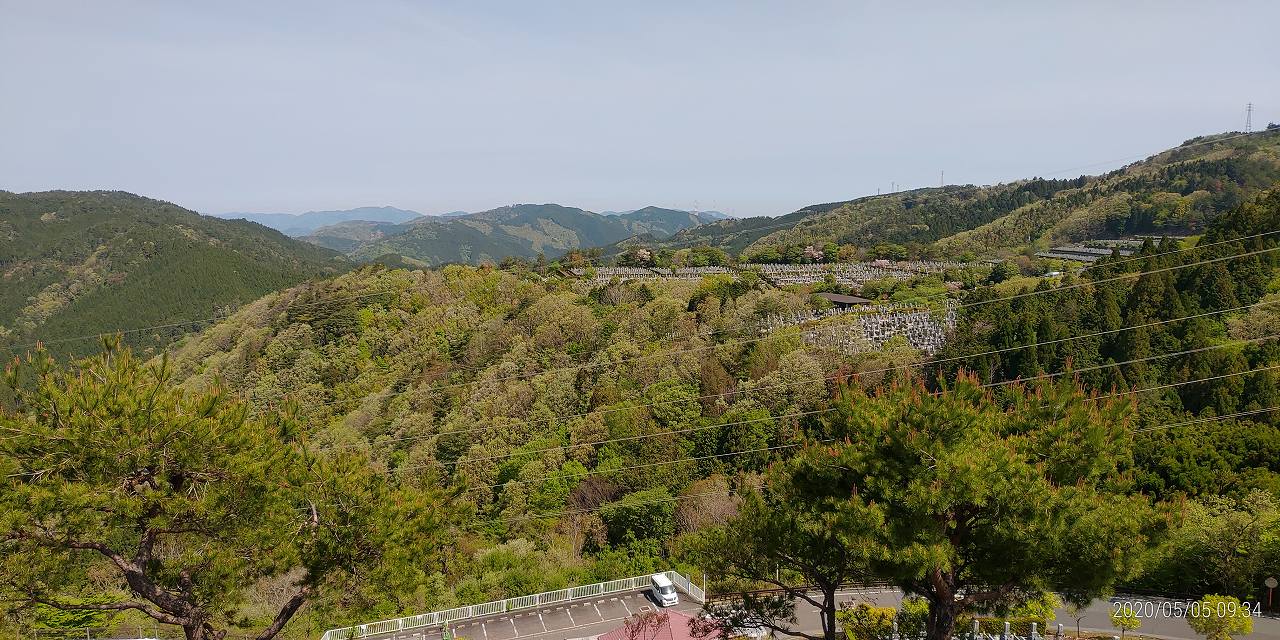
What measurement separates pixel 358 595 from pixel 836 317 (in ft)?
86.6

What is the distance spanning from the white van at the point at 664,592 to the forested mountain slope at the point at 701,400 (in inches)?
56.0

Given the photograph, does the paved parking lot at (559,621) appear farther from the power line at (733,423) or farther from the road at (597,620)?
the power line at (733,423)

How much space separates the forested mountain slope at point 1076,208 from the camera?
61.5 meters

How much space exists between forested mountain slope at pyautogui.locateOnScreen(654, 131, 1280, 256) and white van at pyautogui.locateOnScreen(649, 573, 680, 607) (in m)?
41.4

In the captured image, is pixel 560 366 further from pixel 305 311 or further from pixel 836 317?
pixel 305 311

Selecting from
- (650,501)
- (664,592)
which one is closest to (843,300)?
(650,501)

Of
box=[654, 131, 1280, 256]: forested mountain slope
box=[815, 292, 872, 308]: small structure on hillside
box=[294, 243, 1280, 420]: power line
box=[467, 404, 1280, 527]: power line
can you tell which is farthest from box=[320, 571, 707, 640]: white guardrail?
box=[654, 131, 1280, 256]: forested mountain slope

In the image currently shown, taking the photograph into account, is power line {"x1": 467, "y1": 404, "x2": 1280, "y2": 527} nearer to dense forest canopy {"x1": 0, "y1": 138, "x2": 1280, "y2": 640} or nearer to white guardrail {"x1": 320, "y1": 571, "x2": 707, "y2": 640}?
dense forest canopy {"x1": 0, "y1": 138, "x2": 1280, "y2": 640}

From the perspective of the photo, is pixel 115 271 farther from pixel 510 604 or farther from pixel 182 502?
pixel 182 502

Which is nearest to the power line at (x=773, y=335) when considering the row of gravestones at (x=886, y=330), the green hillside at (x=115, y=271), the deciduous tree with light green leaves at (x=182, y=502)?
the row of gravestones at (x=886, y=330)

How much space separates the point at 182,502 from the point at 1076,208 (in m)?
87.4

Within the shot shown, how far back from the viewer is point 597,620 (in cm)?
1831

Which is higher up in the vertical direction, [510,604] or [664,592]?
[664,592]

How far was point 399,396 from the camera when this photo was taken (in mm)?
38625
